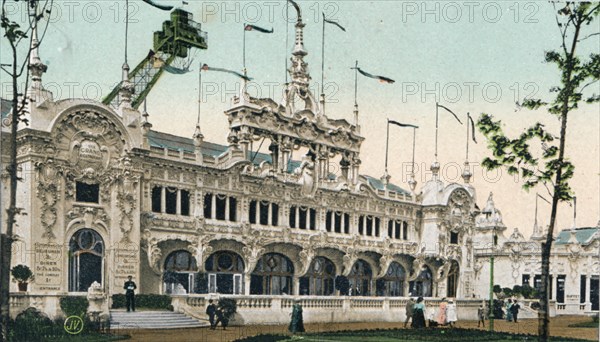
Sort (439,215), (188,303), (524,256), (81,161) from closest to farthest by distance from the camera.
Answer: (188,303)
(81,161)
(439,215)
(524,256)

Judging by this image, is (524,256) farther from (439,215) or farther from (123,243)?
(123,243)

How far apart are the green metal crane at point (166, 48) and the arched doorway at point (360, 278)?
17768mm

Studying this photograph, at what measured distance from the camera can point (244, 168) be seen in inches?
1729

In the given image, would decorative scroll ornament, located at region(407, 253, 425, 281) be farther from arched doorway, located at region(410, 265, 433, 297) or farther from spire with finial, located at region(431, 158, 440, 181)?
spire with finial, located at region(431, 158, 440, 181)

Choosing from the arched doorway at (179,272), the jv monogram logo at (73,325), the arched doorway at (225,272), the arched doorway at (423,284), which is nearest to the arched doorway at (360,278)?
the arched doorway at (423,284)

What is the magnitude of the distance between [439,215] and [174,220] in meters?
24.0

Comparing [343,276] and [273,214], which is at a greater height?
[273,214]

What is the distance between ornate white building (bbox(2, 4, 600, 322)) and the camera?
34.2m

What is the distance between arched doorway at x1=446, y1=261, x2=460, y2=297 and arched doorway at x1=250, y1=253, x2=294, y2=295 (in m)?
16.8

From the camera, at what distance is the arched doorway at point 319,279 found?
4806 centimetres

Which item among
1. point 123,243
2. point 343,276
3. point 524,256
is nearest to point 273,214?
point 343,276

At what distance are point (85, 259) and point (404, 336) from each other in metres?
15.5

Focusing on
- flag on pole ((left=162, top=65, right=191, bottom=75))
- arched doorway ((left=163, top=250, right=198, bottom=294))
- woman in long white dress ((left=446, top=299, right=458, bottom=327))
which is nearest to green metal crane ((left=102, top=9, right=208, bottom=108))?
flag on pole ((left=162, top=65, right=191, bottom=75))

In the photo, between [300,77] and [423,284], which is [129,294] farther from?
[423,284]
